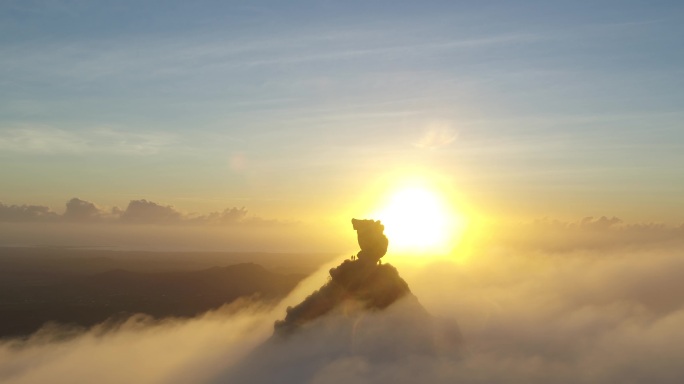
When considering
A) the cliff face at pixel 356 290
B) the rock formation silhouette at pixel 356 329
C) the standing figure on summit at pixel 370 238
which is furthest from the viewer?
the rock formation silhouette at pixel 356 329

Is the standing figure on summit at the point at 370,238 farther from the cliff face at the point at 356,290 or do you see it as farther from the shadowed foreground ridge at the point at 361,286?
the cliff face at the point at 356,290

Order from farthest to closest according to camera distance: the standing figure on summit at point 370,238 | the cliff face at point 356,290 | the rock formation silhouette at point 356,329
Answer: the rock formation silhouette at point 356,329
the cliff face at point 356,290
the standing figure on summit at point 370,238

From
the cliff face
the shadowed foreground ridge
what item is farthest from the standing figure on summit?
the cliff face

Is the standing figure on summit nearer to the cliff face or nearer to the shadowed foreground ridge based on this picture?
the shadowed foreground ridge

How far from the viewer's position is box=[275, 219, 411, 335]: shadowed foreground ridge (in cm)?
12312

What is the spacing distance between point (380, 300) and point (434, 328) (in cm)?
1673

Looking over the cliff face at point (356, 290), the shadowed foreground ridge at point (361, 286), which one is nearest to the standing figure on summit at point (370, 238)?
the shadowed foreground ridge at point (361, 286)

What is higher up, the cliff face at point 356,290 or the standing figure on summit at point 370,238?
the standing figure on summit at point 370,238

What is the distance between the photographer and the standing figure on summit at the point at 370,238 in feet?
399

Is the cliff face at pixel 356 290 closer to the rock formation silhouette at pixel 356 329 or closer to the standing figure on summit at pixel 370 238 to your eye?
the rock formation silhouette at pixel 356 329

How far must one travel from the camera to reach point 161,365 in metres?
177

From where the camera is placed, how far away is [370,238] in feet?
399

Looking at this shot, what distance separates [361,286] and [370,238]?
34.1 feet

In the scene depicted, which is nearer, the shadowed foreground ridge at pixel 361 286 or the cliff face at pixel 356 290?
the shadowed foreground ridge at pixel 361 286
